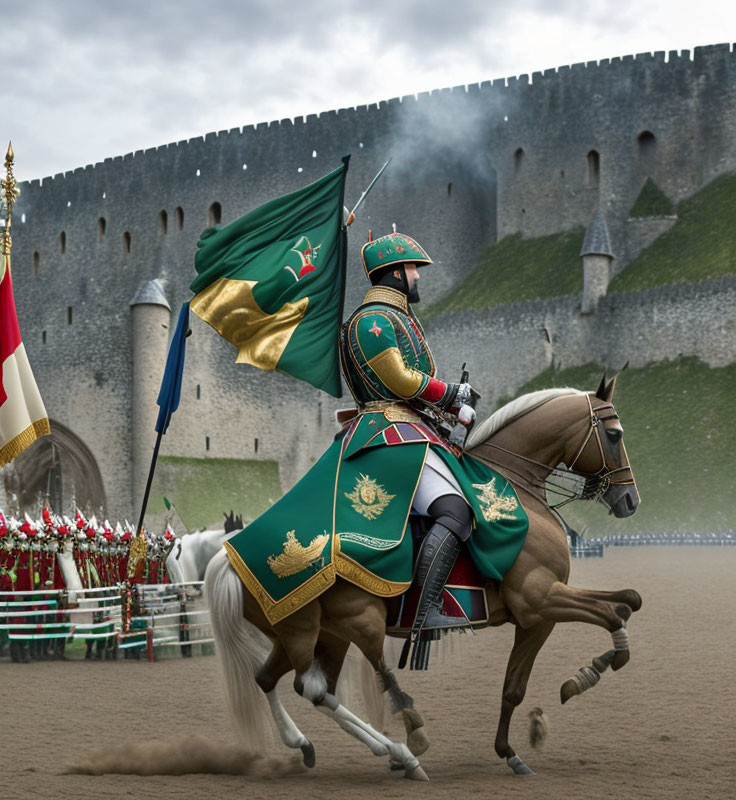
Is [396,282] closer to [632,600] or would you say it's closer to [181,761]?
[632,600]

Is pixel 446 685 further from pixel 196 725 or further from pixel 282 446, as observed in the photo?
pixel 282 446

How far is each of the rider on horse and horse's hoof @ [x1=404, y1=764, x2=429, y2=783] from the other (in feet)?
2.08

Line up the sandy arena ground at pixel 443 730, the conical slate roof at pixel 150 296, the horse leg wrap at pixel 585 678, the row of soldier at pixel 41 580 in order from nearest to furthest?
1. the sandy arena ground at pixel 443 730
2. the horse leg wrap at pixel 585 678
3. the row of soldier at pixel 41 580
4. the conical slate roof at pixel 150 296

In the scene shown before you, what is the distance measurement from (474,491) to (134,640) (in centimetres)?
759

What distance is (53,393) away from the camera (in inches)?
1857

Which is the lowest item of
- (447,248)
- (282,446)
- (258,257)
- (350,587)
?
(350,587)

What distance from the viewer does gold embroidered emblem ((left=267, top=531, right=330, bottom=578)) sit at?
581 centimetres

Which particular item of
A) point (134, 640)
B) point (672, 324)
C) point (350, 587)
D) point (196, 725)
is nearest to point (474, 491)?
point (350, 587)

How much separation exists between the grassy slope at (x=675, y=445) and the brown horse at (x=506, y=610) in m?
22.6

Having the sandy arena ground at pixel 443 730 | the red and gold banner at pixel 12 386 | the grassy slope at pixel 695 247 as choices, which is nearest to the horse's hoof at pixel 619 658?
the sandy arena ground at pixel 443 730

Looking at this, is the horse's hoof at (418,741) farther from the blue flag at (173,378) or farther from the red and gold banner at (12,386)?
the red and gold banner at (12,386)

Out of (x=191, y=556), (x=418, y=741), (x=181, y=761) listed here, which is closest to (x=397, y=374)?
(x=418, y=741)

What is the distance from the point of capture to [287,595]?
5836 mm

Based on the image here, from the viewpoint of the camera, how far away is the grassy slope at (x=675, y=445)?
94.0ft
